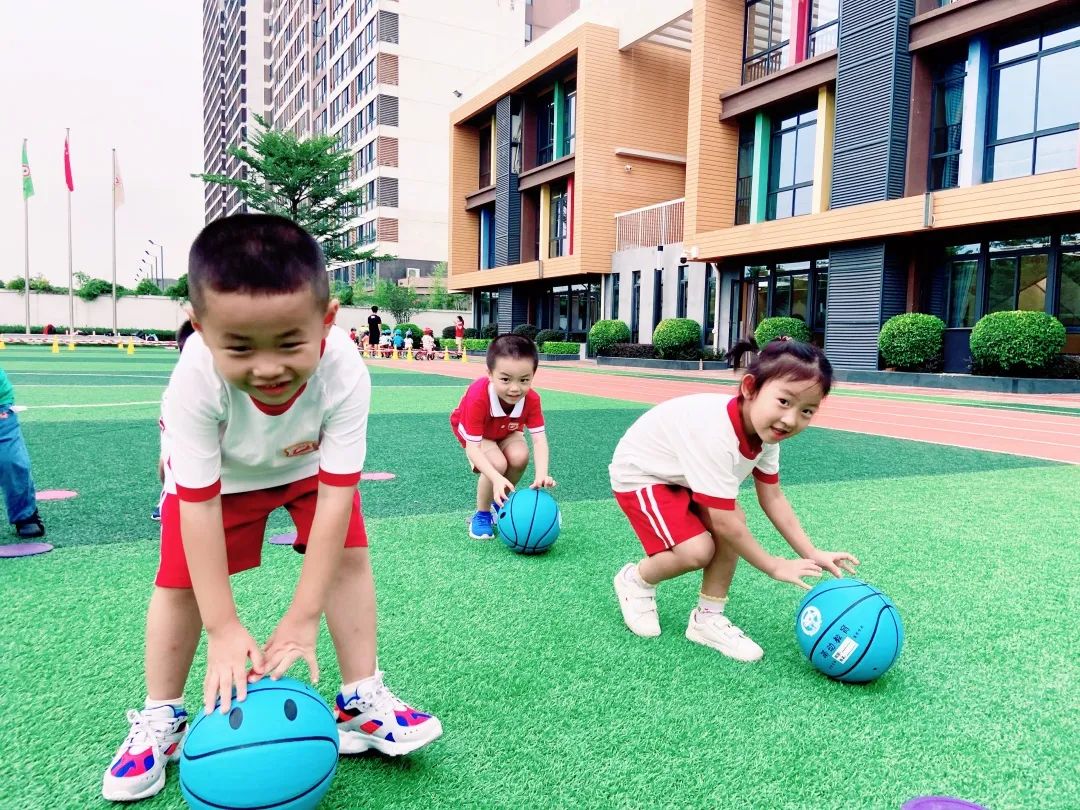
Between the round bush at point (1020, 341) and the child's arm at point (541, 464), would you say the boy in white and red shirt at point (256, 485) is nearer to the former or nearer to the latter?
the child's arm at point (541, 464)

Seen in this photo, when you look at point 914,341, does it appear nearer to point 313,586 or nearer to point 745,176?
point 745,176

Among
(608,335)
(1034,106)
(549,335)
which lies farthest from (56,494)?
(549,335)

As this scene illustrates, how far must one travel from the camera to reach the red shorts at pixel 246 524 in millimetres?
1989

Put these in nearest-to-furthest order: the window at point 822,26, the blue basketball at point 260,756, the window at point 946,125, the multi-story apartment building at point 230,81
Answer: the blue basketball at point 260,756 < the window at point 946,125 < the window at point 822,26 < the multi-story apartment building at point 230,81

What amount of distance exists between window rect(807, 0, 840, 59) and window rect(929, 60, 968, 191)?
332 cm

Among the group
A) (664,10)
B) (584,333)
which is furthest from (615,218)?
(664,10)

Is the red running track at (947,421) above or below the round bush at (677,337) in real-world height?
below

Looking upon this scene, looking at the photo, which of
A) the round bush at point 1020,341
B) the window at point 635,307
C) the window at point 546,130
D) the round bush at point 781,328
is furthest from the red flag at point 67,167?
the round bush at point 1020,341

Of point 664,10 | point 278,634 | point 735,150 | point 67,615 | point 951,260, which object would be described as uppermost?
point 664,10

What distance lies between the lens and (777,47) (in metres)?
22.4

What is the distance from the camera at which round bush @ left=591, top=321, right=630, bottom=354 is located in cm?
2705

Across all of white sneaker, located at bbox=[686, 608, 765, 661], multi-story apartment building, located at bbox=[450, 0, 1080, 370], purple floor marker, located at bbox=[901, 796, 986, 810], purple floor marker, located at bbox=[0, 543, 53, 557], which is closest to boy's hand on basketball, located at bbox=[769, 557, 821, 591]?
white sneaker, located at bbox=[686, 608, 765, 661]

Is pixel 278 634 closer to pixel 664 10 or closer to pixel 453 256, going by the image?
pixel 664 10

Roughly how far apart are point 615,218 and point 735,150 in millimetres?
6560
